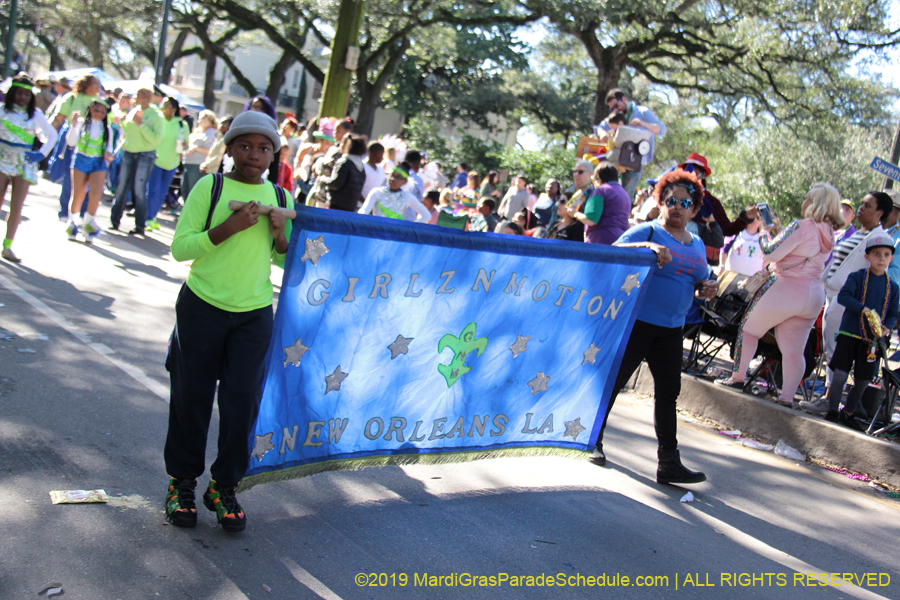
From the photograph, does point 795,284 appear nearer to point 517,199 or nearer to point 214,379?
point 214,379

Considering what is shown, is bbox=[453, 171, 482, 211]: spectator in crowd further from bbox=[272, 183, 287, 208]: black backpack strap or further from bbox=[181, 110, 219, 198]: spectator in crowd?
bbox=[272, 183, 287, 208]: black backpack strap

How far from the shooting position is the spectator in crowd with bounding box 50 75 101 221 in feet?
33.7

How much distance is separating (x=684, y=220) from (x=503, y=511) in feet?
7.62

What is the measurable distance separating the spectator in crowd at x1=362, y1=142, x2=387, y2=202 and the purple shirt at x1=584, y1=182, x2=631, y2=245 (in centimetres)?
288

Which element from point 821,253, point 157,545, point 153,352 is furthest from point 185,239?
point 821,253

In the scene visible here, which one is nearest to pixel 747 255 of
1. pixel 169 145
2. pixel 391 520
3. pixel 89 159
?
pixel 391 520

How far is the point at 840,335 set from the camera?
7332 mm

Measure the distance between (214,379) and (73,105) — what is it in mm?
8846

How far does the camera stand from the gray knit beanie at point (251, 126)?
3570 mm

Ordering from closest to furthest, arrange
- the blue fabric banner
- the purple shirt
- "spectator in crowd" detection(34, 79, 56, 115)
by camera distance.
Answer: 1. the blue fabric banner
2. the purple shirt
3. "spectator in crowd" detection(34, 79, 56, 115)

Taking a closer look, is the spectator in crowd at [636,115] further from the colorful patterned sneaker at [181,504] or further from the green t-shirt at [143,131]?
the colorful patterned sneaker at [181,504]

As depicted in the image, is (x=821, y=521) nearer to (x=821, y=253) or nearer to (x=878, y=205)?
(x=821, y=253)

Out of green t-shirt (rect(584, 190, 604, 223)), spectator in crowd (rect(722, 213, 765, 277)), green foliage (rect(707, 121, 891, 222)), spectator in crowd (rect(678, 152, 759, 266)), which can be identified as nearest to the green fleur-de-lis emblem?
green t-shirt (rect(584, 190, 604, 223))

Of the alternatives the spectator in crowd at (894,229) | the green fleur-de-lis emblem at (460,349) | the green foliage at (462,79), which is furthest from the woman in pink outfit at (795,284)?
→ the green foliage at (462,79)
